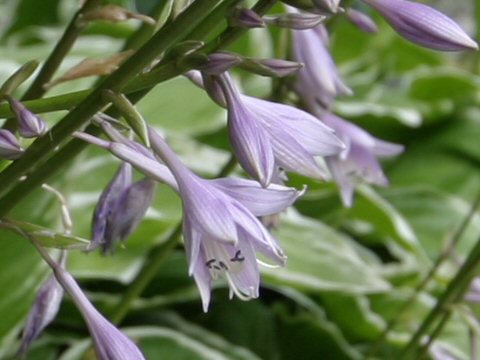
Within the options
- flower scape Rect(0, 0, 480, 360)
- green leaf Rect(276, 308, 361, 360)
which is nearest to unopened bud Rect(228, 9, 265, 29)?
flower scape Rect(0, 0, 480, 360)

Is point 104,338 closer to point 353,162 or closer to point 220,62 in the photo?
point 220,62

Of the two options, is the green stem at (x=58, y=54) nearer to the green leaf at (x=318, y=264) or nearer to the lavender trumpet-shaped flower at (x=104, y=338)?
the lavender trumpet-shaped flower at (x=104, y=338)

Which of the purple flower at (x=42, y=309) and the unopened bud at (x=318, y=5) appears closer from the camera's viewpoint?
the unopened bud at (x=318, y=5)

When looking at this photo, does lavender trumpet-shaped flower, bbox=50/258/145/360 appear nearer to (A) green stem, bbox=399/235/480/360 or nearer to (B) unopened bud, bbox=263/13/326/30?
(B) unopened bud, bbox=263/13/326/30

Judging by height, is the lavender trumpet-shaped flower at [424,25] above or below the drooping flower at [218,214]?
above

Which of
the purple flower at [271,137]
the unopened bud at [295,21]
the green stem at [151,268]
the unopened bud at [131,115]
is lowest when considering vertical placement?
the green stem at [151,268]

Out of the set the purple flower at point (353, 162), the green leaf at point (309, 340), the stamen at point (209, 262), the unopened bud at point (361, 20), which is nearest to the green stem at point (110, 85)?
the stamen at point (209, 262)

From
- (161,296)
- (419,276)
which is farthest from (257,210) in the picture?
(419,276)

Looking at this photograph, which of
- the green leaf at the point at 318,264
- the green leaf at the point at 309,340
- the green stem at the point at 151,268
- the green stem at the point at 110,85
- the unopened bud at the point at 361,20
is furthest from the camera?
the green leaf at the point at 309,340
